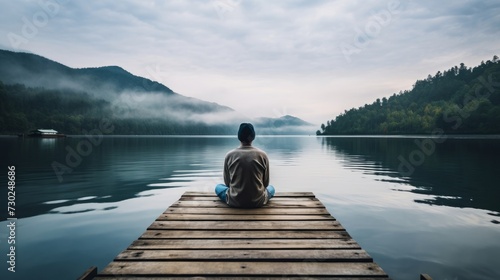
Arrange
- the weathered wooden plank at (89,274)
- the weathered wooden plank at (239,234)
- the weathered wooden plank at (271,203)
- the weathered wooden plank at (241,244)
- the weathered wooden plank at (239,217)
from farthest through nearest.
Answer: the weathered wooden plank at (271,203) < the weathered wooden plank at (239,217) < the weathered wooden plank at (239,234) < the weathered wooden plank at (241,244) < the weathered wooden plank at (89,274)

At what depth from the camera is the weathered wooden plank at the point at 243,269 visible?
12.7 ft

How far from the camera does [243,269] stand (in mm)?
4000

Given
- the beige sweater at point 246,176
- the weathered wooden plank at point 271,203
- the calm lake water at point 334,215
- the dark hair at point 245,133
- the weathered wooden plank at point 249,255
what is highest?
the dark hair at point 245,133

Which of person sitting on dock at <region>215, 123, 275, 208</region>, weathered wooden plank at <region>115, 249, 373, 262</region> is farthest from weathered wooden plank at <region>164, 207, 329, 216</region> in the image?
weathered wooden plank at <region>115, 249, 373, 262</region>

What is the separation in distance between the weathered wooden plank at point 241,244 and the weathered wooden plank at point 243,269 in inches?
23.4

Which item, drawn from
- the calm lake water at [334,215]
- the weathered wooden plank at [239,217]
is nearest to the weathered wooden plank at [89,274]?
the weathered wooden plank at [239,217]

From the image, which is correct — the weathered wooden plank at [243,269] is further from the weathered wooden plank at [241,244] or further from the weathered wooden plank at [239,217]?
the weathered wooden plank at [239,217]

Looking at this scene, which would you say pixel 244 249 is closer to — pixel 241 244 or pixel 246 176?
pixel 241 244

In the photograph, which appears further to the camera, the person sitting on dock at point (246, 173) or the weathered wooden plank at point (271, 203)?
the weathered wooden plank at point (271, 203)

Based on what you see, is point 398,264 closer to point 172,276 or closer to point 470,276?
point 470,276

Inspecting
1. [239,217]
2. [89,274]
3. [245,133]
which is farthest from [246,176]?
[89,274]

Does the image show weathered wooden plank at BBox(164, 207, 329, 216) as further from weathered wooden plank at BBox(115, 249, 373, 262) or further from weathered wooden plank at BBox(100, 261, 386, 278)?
weathered wooden plank at BBox(100, 261, 386, 278)

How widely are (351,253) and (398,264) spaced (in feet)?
9.80

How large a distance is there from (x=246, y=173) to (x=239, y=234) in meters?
1.55
